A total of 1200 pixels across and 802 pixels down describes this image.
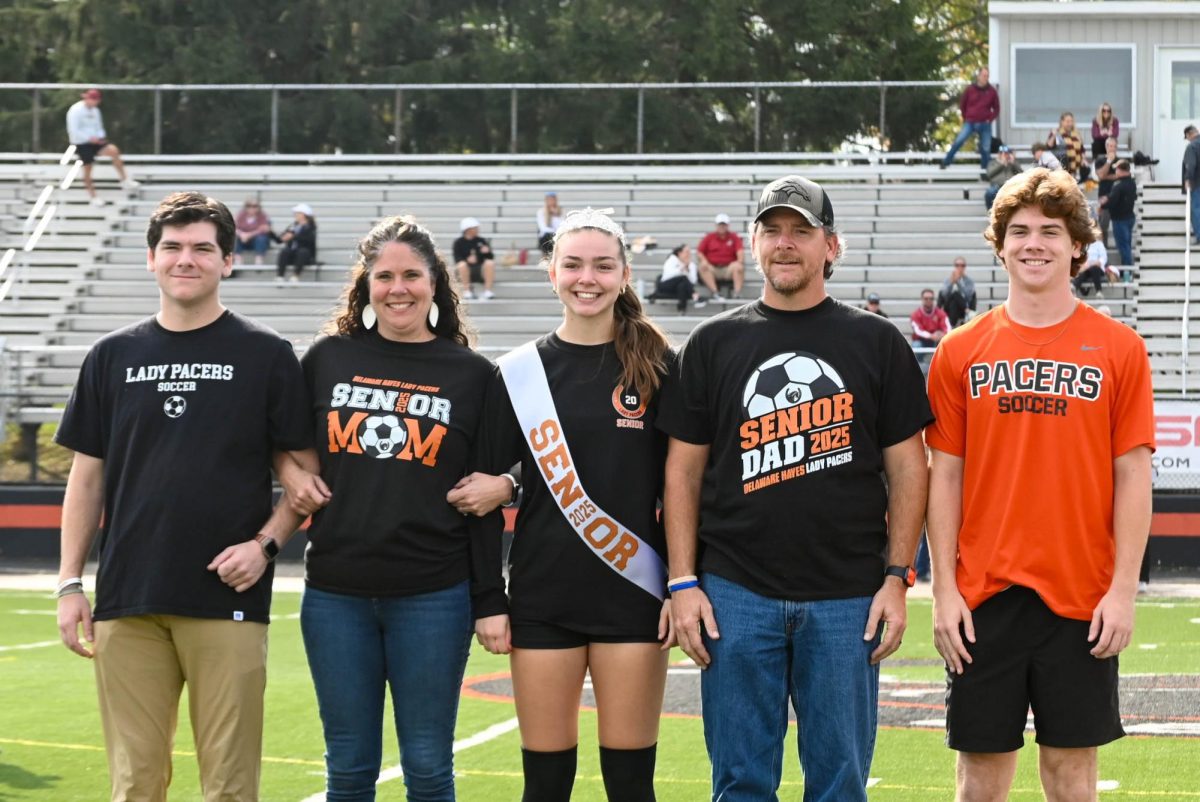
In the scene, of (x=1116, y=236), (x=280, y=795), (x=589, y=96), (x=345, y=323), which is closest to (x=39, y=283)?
(x=589, y=96)

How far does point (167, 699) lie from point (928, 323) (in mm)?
14170

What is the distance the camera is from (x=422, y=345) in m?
4.82

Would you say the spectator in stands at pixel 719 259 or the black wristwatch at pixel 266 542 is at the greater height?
the spectator in stands at pixel 719 259

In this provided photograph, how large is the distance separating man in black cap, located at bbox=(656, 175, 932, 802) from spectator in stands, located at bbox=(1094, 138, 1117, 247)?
16.2m

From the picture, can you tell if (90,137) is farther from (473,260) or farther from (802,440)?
(802,440)

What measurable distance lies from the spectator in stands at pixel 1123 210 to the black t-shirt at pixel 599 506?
52.6 ft

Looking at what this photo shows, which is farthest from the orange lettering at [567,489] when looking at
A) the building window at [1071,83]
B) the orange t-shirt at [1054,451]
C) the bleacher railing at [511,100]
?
the building window at [1071,83]

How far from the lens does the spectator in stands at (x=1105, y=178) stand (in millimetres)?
20031

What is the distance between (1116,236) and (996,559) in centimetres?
1647

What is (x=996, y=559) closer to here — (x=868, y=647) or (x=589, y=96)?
(x=868, y=647)

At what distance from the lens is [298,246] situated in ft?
70.3

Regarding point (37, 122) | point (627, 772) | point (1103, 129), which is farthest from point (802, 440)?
point (37, 122)

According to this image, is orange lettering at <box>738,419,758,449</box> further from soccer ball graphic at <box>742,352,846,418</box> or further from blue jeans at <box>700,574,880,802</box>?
blue jeans at <box>700,574,880,802</box>

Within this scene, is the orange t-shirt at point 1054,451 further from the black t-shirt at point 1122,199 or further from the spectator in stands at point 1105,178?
the spectator in stands at point 1105,178
